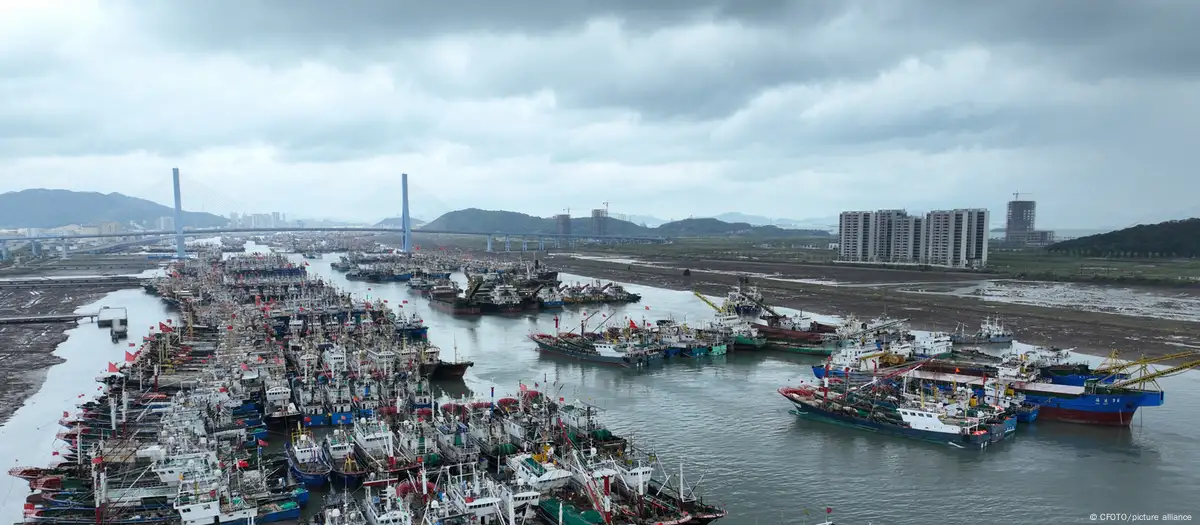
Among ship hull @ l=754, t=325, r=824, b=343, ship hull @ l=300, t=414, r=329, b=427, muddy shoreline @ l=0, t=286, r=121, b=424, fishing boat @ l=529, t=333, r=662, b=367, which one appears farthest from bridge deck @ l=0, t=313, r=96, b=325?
ship hull @ l=754, t=325, r=824, b=343

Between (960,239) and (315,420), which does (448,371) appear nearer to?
(315,420)

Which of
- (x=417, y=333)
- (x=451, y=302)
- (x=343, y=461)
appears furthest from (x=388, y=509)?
(x=451, y=302)

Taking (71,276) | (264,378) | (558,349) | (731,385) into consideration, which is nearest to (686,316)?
(558,349)

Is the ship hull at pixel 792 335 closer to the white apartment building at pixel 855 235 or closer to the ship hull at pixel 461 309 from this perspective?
the ship hull at pixel 461 309

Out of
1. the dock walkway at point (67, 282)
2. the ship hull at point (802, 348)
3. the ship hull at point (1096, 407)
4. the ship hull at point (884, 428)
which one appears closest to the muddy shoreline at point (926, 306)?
the ship hull at point (802, 348)

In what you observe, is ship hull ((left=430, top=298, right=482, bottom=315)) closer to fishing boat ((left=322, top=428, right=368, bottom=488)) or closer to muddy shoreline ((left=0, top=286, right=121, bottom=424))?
muddy shoreline ((left=0, top=286, right=121, bottom=424))
